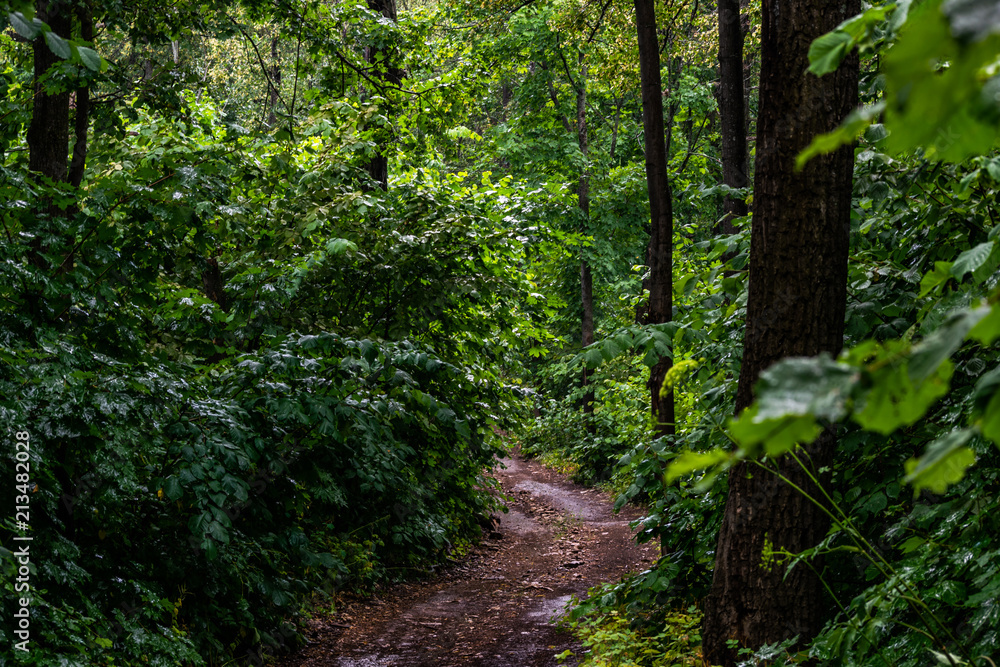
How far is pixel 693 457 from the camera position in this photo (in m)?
0.88

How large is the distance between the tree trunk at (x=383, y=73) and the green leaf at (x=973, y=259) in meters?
6.86

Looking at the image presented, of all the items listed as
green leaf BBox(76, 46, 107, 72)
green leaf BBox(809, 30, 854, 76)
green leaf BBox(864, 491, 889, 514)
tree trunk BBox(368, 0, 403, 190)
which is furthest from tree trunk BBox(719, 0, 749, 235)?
green leaf BBox(76, 46, 107, 72)

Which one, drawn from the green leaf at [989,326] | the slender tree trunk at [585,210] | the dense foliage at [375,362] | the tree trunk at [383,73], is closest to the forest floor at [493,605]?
the dense foliage at [375,362]

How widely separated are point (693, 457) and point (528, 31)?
1795 centimetres

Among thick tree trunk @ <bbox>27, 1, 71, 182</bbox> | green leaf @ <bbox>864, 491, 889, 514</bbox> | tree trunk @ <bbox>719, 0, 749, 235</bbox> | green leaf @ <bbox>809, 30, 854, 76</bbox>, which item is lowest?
green leaf @ <bbox>864, 491, 889, 514</bbox>

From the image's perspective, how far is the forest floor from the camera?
5469 millimetres

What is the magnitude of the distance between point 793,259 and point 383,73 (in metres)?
7.04

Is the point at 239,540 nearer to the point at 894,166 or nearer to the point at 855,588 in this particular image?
the point at 855,588

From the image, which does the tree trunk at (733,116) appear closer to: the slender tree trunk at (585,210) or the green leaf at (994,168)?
the green leaf at (994,168)

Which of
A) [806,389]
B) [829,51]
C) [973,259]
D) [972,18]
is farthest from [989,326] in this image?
[973,259]

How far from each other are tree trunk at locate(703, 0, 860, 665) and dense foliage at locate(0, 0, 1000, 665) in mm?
145

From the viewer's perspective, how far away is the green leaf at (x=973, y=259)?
181 cm

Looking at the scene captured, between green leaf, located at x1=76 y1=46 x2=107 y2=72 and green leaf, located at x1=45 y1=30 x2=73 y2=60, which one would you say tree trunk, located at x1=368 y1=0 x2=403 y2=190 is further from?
green leaf, located at x1=45 y1=30 x2=73 y2=60

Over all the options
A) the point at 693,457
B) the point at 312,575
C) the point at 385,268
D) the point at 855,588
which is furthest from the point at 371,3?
the point at 693,457
